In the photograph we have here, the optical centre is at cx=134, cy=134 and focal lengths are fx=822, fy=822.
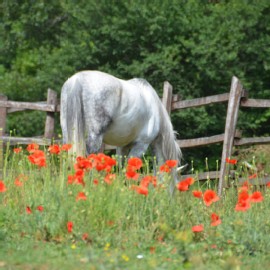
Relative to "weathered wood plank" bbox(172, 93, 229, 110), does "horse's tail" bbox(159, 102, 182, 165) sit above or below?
below

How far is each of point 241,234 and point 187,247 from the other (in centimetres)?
86

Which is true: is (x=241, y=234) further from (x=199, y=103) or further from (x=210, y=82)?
(x=210, y=82)

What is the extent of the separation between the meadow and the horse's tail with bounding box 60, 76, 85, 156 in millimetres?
1882

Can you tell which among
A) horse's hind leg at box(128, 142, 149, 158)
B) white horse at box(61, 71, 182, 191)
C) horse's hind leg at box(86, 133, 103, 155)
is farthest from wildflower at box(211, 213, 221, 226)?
horse's hind leg at box(128, 142, 149, 158)

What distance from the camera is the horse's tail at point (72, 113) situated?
8.66 meters

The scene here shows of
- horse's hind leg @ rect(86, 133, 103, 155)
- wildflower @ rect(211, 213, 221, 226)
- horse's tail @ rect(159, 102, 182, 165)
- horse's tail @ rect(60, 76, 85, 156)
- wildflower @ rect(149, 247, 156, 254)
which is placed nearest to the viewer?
wildflower @ rect(149, 247, 156, 254)

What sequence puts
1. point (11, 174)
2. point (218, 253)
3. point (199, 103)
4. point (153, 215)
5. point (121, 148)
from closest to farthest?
1. point (218, 253)
2. point (153, 215)
3. point (11, 174)
4. point (121, 148)
5. point (199, 103)

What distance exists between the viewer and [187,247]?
5305 mm

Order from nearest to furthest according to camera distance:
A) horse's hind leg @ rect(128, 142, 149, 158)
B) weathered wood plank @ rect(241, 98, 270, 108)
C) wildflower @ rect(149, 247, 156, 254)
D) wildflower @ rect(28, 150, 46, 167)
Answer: wildflower @ rect(149, 247, 156, 254) → wildflower @ rect(28, 150, 46, 167) → horse's hind leg @ rect(128, 142, 149, 158) → weathered wood plank @ rect(241, 98, 270, 108)

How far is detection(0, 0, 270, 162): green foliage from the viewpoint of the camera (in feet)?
51.1

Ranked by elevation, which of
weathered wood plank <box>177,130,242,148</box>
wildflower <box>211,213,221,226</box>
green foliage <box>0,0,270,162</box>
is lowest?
wildflower <box>211,213,221,226</box>

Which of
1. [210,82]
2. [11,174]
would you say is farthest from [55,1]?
[11,174]

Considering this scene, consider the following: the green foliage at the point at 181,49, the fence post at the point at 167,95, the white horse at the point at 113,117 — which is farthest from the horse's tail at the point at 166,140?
the green foliage at the point at 181,49

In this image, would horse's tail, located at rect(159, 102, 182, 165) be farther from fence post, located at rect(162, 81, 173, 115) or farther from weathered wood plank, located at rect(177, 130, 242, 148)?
fence post, located at rect(162, 81, 173, 115)
